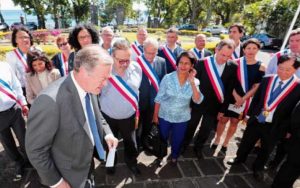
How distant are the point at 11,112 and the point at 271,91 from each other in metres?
3.47

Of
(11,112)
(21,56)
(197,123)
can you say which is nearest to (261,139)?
(197,123)

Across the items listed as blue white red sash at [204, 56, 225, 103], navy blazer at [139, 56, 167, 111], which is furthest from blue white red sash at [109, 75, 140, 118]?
blue white red sash at [204, 56, 225, 103]

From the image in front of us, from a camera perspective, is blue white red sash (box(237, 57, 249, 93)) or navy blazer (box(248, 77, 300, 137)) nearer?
navy blazer (box(248, 77, 300, 137))

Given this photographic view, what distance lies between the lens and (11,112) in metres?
2.90

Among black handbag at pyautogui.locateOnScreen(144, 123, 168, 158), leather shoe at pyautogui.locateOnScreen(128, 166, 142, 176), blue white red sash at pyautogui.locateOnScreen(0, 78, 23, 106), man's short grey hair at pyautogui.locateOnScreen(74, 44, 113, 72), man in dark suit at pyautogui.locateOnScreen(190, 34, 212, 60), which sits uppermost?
man's short grey hair at pyautogui.locateOnScreen(74, 44, 113, 72)

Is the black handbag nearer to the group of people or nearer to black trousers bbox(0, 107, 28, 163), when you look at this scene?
the group of people

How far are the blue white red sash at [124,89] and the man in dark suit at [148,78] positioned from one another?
41 centimetres

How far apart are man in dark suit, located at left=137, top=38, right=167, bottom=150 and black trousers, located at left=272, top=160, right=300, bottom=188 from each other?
6.34 feet

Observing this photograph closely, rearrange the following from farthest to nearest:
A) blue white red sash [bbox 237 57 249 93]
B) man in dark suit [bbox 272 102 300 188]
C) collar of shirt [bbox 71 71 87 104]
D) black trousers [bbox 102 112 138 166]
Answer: blue white red sash [bbox 237 57 249 93], black trousers [bbox 102 112 138 166], man in dark suit [bbox 272 102 300 188], collar of shirt [bbox 71 71 87 104]

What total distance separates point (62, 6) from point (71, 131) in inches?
1551

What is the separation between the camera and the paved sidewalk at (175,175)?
3118mm

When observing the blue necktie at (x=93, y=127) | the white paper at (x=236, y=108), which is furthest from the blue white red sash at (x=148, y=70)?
the blue necktie at (x=93, y=127)

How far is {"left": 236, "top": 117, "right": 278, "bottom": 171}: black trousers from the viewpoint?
125 inches

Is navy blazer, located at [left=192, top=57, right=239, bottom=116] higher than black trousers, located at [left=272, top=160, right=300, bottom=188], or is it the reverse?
navy blazer, located at [left=192, top=57, right=239, bottom=116]
